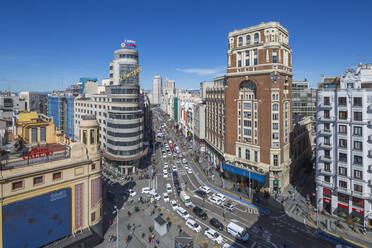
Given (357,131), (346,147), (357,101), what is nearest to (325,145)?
(346,147)

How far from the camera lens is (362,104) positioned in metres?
42.5

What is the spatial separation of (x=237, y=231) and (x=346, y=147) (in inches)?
1106

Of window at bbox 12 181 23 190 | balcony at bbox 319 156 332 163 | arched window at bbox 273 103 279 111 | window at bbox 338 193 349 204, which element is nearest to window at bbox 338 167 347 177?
balcony at bbox 319 156 332 163

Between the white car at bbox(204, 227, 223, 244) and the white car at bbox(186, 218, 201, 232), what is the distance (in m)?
1.92

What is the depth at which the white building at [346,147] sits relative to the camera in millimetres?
42219

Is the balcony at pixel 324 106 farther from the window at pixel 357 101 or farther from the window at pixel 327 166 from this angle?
the window at pixel 327 166

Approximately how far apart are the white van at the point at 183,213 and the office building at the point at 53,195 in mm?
17172

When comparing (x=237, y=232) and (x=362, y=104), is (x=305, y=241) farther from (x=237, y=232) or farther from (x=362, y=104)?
(x=362, y=104)

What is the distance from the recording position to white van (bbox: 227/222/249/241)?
1560 inches

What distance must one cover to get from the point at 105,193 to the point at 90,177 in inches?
988

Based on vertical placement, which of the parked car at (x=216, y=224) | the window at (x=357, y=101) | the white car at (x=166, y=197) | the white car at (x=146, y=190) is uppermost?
the window at (x=357, y=101)

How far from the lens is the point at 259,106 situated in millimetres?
59906

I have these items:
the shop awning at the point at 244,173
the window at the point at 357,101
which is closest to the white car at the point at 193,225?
the shop awning at the point at 244,173

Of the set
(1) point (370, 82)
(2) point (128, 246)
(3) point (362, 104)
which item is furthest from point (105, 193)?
(1) point (370, 82)
